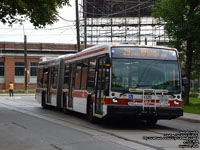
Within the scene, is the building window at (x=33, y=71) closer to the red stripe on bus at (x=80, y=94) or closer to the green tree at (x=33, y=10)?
the green tree at (x=33, y=10)

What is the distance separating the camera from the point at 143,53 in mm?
14516

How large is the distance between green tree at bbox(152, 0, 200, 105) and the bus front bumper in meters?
11.7

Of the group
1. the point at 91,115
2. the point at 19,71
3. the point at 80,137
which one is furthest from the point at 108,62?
the point at 19,71

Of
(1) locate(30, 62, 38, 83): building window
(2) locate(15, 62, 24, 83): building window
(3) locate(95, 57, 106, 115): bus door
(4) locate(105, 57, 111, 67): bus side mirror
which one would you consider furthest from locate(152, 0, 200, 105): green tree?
(2) locate(15, 62, 24, 83): building window

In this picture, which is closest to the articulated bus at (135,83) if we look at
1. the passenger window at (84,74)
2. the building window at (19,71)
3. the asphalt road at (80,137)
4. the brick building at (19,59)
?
the asphalt road at (80,137)

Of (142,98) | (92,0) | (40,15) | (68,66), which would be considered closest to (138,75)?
(142,98)

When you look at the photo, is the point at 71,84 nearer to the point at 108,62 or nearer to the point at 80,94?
the point at 80,94

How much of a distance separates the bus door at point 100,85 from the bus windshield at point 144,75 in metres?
0.77

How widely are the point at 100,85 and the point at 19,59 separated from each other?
A: 46460 millimetres

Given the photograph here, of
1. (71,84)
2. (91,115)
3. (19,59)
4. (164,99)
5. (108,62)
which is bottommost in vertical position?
(91,115)

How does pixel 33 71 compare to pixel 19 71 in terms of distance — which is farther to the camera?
pixel 33 71

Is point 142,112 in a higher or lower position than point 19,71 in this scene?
lower

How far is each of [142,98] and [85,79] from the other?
373 cm

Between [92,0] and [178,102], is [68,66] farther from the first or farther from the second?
[92,0]
